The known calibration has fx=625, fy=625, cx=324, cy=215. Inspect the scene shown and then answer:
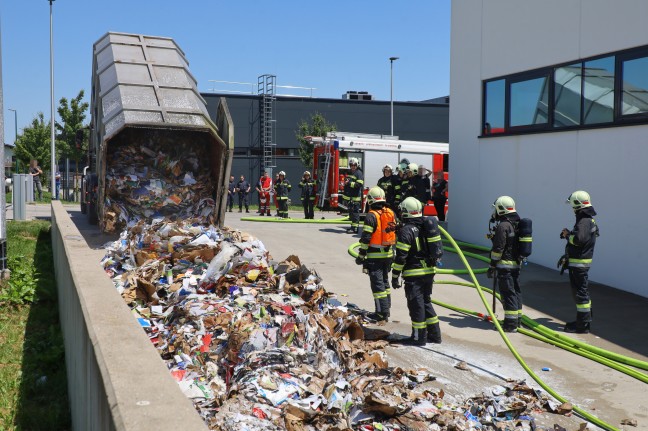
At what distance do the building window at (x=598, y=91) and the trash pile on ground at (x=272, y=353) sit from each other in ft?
→ 19.9

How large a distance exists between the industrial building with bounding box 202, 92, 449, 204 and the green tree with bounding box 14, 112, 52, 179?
10.1m

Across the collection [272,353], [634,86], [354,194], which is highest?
[634,86]

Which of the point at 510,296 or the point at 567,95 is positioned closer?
the point at 510,296

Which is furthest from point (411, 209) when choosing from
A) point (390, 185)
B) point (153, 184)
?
point (390, 185)

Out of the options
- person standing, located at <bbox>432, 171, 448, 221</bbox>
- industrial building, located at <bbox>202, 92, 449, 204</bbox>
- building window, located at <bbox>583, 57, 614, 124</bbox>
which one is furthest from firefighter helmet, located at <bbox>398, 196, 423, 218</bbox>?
industrial building, located at <bbox>202, 92, 449, 204</bbox>

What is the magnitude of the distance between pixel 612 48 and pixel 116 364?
1008 cm

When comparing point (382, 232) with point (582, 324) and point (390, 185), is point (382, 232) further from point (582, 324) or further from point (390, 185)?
point (390, 185)

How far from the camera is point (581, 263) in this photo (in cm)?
812

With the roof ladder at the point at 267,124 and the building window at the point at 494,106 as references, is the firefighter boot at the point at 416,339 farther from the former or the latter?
the roof ladder at the point at 267,124

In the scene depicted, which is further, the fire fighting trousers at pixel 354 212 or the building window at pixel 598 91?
the fire fighting trousers at pixel 354 212

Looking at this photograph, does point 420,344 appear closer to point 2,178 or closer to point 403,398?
point 403,398

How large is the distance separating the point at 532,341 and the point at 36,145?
36.1m

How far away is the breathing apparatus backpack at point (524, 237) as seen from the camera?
8.21m

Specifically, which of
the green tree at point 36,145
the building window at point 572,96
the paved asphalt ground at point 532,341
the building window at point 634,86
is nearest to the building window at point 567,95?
the building window at point 572,96
